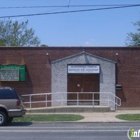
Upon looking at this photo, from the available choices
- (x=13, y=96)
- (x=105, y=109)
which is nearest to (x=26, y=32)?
(x=105, y=109)

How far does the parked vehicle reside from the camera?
1948cm

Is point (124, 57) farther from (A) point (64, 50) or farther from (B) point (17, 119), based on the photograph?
(B) point (17, 119)

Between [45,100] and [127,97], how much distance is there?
5760 millimetres

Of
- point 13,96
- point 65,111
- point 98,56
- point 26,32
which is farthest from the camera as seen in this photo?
point 26,32

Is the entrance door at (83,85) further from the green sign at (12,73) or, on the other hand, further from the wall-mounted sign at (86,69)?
the green sign at (12,73)

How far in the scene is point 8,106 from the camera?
769 inches

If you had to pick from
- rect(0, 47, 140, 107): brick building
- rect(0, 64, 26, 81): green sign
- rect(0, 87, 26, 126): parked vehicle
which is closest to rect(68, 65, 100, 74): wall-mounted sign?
rect(0, 47, 140, 107): brick building

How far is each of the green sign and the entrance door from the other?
10.8 feet

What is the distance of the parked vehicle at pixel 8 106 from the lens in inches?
767

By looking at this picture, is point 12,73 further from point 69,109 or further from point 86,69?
point 86,69

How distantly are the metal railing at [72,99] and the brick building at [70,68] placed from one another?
28 cm

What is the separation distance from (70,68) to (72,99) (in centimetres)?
219

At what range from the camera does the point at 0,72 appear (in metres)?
28.6

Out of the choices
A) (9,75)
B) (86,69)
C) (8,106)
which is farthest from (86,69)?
(8,106)
